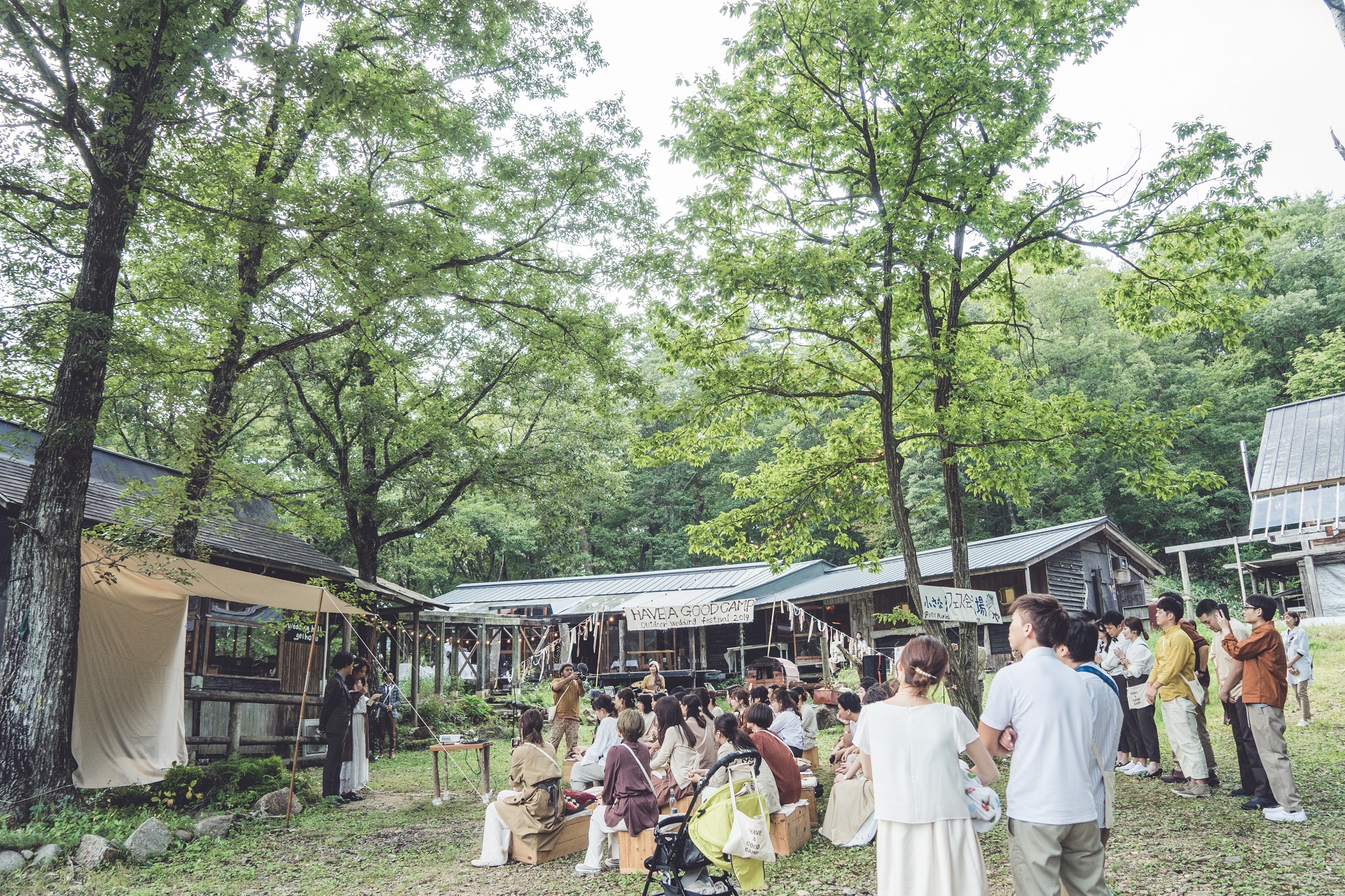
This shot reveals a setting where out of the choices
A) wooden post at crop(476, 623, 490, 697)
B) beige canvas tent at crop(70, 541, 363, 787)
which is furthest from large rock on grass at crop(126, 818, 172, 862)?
wooden post at crop(476, 623, 490, 697)

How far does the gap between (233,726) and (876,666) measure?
1358 cm

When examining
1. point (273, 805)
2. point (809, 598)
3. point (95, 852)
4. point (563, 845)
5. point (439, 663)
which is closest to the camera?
point (95, 852)

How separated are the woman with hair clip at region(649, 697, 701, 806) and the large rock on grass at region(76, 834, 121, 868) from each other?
15.6 feet

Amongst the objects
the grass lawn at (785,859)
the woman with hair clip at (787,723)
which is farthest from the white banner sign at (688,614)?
the grass lawn at (785,859)

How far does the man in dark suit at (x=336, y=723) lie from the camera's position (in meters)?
9.61

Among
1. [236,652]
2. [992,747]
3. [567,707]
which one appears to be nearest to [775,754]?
[992,747]

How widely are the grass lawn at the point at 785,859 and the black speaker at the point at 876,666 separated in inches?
377

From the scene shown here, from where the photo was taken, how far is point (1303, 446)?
16.9 m

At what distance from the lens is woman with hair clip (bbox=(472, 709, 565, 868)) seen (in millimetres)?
6711

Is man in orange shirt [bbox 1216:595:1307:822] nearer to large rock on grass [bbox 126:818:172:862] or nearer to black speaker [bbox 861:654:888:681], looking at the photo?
large rock on grass [bbox 126:818:172:862]

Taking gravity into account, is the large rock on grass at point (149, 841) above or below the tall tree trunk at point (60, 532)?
below

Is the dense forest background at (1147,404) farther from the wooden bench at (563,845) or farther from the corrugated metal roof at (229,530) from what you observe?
the wooden bench at (563,845)

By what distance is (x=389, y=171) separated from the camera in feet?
42.1

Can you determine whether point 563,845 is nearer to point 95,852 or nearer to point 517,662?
point 95,852
